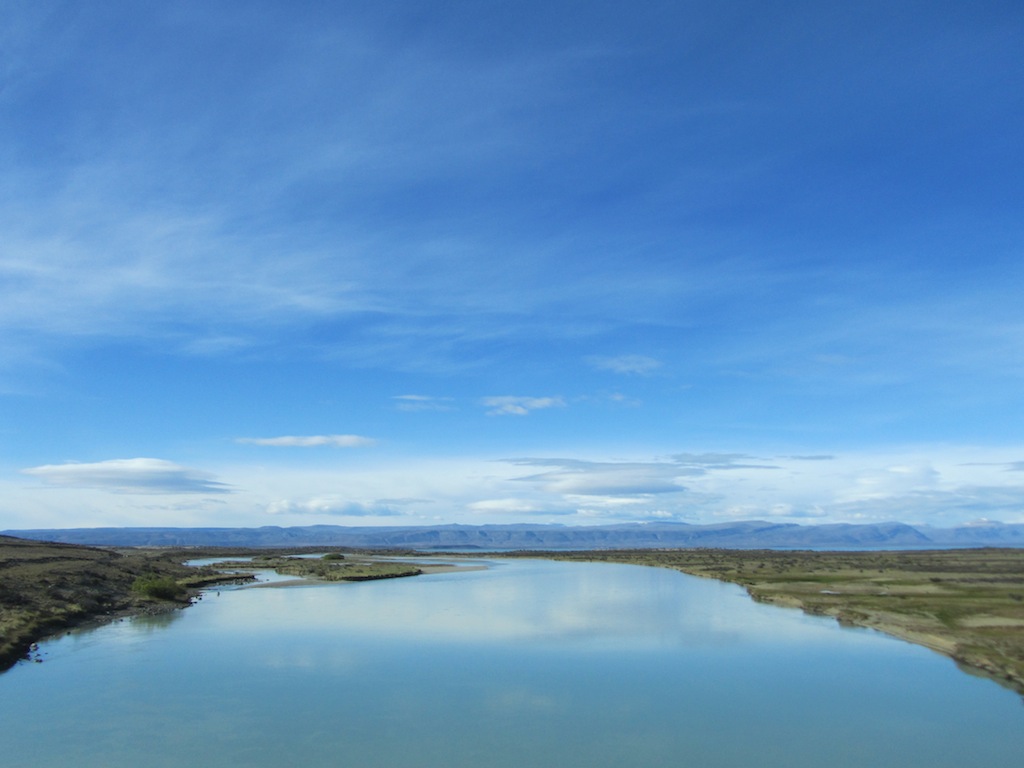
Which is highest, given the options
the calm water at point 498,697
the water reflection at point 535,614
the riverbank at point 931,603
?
the riverbank at point 931,603

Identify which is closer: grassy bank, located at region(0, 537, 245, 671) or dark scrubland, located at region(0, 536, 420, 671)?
grassy bank, located at region(0, 537, 245, 671)

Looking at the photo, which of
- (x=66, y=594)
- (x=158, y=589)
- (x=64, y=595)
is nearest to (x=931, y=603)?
(x=158, y=589)

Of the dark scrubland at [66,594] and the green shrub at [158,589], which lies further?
the green shrub at [158,589]

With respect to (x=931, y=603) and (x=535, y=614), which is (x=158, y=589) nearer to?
(x=535, y=614)

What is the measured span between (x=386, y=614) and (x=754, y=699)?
28277mm

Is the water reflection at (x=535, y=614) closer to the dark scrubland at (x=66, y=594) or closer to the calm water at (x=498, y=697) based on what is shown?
the calm water at (x=498, y=697)

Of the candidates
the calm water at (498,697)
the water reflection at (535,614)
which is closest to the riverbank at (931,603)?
the calm water at (498,697)

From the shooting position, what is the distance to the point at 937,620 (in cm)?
3962

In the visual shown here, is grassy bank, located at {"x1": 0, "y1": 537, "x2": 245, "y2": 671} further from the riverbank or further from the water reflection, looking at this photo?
the riverbank

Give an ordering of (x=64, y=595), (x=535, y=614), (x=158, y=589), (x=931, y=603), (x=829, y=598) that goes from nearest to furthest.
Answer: (x=64, y=595) → (x=931, y=603) → (x=535, y=614) → (x=158, y=589) → (x=829, y=598)

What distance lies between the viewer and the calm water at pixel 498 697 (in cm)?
1948

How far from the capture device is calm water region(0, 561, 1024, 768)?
63.9ft

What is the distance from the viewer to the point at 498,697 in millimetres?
25016

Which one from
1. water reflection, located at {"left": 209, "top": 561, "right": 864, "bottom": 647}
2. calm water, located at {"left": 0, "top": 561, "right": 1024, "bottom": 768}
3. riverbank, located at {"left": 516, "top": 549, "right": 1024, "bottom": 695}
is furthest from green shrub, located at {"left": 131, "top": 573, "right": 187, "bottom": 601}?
riverbank, located at {"left": 516, "top": 549, "right": 1024, "bottom": 695}
